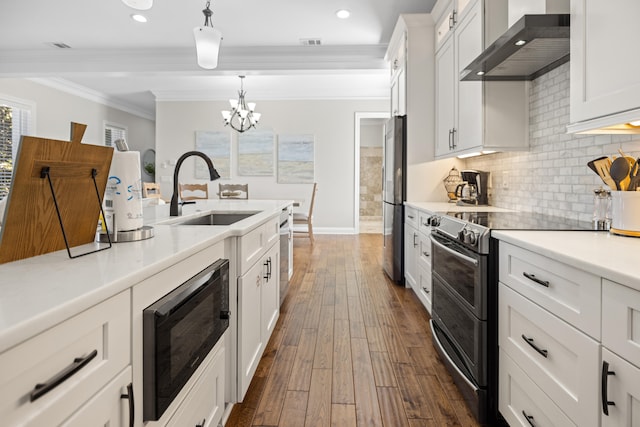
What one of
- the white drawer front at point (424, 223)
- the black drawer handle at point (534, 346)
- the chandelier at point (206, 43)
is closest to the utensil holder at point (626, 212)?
the black drawer handle at point (534, 346)

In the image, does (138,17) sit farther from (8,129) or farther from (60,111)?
(60,111)

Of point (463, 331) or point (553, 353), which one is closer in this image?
point (553, 353)

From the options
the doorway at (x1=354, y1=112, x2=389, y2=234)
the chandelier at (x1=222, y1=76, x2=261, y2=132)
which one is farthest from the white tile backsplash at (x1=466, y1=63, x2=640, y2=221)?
the doorway at (x1=354, y1=112, x2=389, y2=234)

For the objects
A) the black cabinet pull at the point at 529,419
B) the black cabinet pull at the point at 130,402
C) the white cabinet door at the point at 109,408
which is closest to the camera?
the white cabinet door at the point at 109,408

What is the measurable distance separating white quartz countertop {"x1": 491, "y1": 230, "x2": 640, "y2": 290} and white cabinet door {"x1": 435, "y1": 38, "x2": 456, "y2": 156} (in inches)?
69.1

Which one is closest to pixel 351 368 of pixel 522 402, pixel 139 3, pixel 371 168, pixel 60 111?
pixel 522 402

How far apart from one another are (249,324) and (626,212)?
156 cm

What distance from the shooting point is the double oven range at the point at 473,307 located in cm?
154

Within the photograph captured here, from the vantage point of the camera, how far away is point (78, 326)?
0.63 meters

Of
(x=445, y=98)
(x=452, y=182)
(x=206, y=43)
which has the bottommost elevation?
(x=452, y=182)

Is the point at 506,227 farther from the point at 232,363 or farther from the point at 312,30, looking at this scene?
the point at 312,30

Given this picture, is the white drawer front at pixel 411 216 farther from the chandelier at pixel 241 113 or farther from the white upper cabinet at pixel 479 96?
the chandelier at pixel 241 113

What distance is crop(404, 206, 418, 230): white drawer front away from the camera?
3.20m

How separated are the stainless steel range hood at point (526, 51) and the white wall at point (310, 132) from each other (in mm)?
A: 4928
